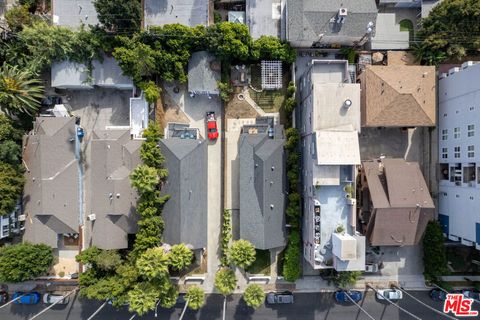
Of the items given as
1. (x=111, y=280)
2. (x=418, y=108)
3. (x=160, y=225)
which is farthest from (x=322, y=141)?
(x=111, y=280)

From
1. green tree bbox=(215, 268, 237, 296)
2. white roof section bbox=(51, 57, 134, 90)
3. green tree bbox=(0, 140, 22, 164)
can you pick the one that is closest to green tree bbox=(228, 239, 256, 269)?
green tree bbox=(215, 268, 237, 296)

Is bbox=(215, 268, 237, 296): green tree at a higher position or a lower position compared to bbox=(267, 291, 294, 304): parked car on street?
higher

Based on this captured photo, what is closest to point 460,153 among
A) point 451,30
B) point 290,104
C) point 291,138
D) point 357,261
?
point 451,30

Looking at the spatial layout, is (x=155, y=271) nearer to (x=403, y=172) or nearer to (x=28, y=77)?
(x=28, y=77)

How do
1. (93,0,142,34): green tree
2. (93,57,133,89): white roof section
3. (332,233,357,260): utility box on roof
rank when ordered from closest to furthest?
(332,233,357,260): utility box on roof, (93,0,142,34): green tree, (93,57,133,89): white roof section

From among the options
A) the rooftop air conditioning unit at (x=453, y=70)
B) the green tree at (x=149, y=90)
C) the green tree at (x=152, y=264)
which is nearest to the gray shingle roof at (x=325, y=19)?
the rooftop air conditioning unit at (x=453, y=70)

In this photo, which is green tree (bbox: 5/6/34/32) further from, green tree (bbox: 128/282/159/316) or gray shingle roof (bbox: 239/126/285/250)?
green tree (bbox: 128/282/159/316)

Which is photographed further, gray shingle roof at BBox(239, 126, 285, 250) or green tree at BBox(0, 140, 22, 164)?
gray shingle roof at BBox(239, 126, 285, 250)
